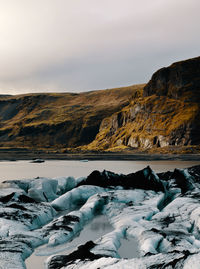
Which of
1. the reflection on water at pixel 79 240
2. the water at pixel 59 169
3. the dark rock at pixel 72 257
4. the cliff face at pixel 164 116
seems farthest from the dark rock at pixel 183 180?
the cliff face at pixel 164 116

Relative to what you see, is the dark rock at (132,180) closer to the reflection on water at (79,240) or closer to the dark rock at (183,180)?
the dark rock at (183,180)

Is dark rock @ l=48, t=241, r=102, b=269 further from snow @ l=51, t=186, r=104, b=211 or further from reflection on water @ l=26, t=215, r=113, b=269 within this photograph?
snow @ l=51, t=186, r=104, b=211

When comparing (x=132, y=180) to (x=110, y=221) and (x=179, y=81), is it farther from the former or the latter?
(x=179, y=81)

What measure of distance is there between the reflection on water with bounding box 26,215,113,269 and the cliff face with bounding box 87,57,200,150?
346 feet

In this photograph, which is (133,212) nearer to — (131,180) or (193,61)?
(131,180)

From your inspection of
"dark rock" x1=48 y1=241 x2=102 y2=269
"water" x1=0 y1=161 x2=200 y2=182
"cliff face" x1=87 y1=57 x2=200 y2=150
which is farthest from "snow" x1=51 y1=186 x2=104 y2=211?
Answer: "cliff face" x1=87 y1=57 x2=200 y2=150

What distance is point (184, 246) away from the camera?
7648 millimetres

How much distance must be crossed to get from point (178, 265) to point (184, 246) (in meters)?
2.48

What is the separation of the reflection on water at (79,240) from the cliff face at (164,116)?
10531cm

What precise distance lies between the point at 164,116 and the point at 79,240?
126 meters

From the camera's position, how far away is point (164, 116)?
130250 millimetres

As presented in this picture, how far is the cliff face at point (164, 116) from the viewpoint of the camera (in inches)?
4572

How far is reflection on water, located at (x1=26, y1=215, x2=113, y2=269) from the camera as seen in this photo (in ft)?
24.2

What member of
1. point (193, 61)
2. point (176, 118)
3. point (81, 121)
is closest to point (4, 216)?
point (176, 118)
